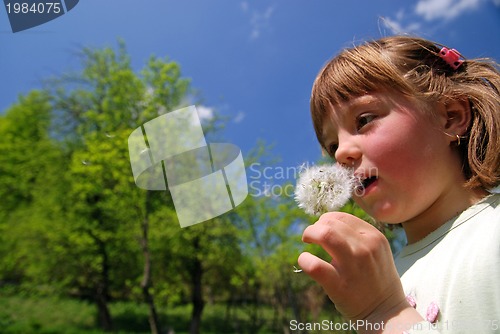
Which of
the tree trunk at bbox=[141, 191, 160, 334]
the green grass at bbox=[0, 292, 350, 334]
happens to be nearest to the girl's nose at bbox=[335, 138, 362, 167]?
the tree trunk at bbox=[141, 191, 160, 334]

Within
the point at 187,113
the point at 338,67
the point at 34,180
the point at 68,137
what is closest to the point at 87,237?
the point at 68,137

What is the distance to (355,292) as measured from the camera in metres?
0.50

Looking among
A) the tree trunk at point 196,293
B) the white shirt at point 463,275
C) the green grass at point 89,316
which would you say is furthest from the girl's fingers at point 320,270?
the green grass at point 89,316

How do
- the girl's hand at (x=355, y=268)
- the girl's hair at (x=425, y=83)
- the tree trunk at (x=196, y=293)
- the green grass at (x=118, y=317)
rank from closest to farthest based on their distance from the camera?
the girl's hand at (x=355, y=268) < the girl's hair at (x=425, y=83) < the green grass at (x=118, y=317) < the tree trunk at (x=196, y=293)

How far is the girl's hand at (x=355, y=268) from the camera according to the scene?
1.59 ft

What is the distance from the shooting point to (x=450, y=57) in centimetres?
96

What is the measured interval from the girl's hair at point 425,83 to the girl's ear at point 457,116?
0.03ft

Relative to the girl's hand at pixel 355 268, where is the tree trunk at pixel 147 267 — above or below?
above

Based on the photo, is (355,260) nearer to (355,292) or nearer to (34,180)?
(355,292)

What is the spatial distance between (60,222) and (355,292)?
37.2 feet

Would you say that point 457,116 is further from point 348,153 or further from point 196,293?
point 196,293

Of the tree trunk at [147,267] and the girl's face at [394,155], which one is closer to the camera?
the girl's face at [394,155]

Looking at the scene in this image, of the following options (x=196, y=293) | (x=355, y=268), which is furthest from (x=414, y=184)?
(x=196, y=293)

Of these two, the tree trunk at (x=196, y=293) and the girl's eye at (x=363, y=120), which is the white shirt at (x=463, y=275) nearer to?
the girl's eye at (x=363, y=120)
